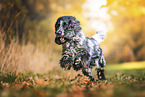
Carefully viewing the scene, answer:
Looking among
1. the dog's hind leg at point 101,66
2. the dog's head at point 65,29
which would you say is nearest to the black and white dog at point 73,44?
the dog's head at point 65,29

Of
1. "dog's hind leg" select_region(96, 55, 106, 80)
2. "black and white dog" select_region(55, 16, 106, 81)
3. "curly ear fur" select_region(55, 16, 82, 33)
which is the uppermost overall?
"curly ear fur" select_region(55, 16, 82, 33)

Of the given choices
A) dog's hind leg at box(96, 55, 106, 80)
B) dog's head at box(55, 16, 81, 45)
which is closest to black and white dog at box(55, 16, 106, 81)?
dog's head at box(55, 16, 81, 45)

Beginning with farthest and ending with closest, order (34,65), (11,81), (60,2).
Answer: (60,2)
(34,65)
(11,81)

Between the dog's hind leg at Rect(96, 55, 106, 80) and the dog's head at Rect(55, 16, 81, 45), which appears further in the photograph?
the dog's hind leg at Rect(96, 55, 106, 80)

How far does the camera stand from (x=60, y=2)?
15.1m

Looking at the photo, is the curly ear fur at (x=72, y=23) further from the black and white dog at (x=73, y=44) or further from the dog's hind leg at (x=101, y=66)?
the dog's hind leg at (x=101, y=66)

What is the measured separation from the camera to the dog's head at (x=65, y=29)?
13.1ft

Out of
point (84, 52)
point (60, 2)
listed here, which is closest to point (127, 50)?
point (60, 2)

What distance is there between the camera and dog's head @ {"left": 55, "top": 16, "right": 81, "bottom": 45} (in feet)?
13.1

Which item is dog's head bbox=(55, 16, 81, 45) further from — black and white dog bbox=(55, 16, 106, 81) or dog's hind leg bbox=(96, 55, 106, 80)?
dog's hind leg bbox=(96, 55, 106, 80)

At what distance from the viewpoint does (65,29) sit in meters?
4.04

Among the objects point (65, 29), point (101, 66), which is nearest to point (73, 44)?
point (65, 29)

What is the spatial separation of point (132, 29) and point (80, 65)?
1054 centimetres

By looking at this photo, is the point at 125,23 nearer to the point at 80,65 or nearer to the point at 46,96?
the point at 80,65
